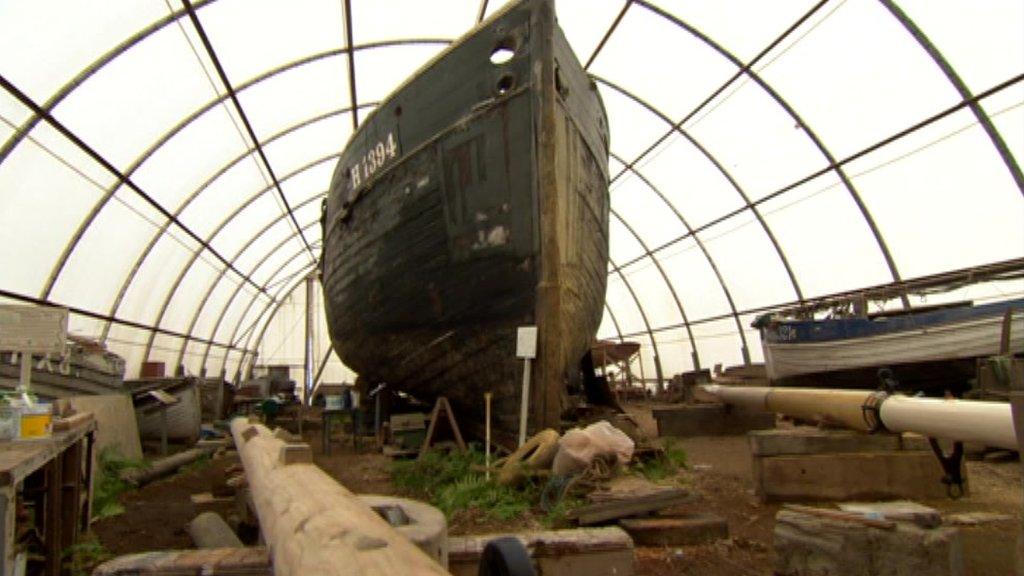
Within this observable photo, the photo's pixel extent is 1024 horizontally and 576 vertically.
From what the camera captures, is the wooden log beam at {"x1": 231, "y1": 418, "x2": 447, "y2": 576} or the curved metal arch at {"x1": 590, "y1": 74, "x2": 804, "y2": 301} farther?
the curved metal arch at {"x1": 590, "y1": 74, "x2": 804, "y2": 301}

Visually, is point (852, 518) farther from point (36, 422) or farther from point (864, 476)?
point (36, 422)

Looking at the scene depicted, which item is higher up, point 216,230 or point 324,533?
point 216,230

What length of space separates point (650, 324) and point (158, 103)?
12.2 m

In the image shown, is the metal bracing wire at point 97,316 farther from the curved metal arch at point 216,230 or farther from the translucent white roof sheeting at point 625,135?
the curved metal arch at point 216,230

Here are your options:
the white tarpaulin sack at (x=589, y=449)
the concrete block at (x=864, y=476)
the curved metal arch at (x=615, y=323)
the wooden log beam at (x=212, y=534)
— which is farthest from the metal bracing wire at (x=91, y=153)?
the curved metal arch at (x=615, y=323)

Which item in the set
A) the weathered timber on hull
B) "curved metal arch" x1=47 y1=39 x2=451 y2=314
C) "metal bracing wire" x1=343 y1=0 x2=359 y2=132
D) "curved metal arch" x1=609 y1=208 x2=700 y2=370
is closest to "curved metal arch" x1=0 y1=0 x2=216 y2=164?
"curved metal arch" x1=47 y1=39 x2=451 y2=314

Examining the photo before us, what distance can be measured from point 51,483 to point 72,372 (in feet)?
18.0

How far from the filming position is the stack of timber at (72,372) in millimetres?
6705

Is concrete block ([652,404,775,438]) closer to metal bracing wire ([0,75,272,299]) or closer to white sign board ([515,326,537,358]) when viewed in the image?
white sign board ([515,326,537,358])

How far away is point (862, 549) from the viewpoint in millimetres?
2449

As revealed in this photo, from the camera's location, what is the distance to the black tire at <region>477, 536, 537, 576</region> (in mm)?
840

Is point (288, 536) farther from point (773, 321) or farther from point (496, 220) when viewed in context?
point (773, 321)

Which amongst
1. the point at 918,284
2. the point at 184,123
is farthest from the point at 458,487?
the point at 918,284

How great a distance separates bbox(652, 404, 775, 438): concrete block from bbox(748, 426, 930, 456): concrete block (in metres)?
3.88
